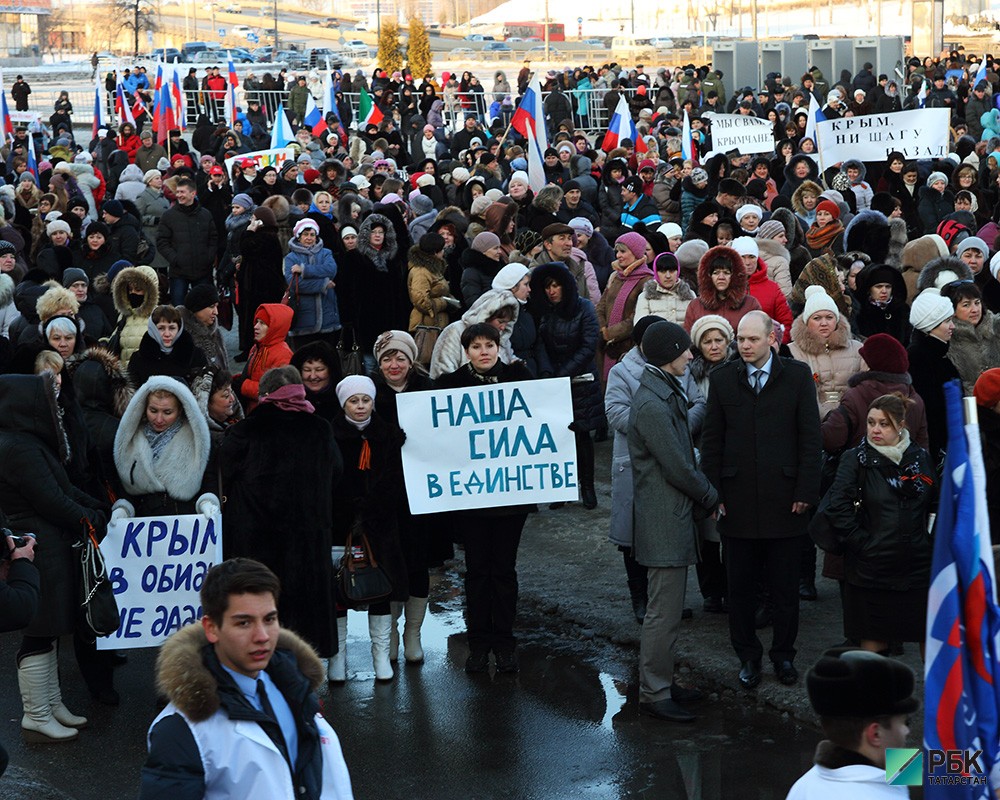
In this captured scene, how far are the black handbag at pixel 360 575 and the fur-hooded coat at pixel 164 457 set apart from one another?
786 mm

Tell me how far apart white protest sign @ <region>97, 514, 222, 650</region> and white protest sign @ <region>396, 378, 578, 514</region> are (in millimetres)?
1039

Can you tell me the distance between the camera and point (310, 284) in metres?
12.8

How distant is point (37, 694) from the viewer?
6902 mm

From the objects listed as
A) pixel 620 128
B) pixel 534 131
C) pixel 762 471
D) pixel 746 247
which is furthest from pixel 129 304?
pixel 620 128

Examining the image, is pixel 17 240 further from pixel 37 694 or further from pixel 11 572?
pixel 11 572

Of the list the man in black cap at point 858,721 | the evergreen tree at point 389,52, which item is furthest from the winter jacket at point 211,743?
the evergreen tree at point 389,52

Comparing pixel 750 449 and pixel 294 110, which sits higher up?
pixel 294 110

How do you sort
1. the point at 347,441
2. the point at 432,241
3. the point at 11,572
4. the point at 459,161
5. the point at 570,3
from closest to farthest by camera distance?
the point at 11,572 → the point at 347,441 → the point at 432,241 → the point at 459,161 → the point at 570,3

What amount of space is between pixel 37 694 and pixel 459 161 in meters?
17.3

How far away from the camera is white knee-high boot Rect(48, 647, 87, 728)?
6973mm

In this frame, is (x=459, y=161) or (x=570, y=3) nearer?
(x=459, y=161)

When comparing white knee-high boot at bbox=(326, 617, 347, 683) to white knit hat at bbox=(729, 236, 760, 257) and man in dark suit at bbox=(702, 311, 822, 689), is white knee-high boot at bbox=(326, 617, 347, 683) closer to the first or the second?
man in dark suit at bbox=(702, 311, 822, 689)

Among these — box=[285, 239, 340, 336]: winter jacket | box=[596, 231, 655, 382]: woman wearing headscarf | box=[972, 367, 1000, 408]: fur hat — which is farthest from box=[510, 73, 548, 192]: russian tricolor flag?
box=[972, 367, 1000, 408]: fur hat

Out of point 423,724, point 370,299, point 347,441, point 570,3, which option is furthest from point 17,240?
point 570,3
